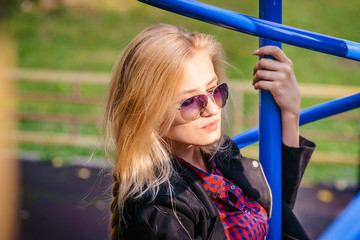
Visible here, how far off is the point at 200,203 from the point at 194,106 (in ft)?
0.70

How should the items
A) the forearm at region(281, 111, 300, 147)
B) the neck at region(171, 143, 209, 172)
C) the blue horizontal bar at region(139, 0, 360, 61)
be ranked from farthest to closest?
1. the neck at region(171, 143, 209, 172)
2. the forearm at region(281, 111, 300, 147)
3. the blue horizontal bar at region(139, 0, 360, 61)

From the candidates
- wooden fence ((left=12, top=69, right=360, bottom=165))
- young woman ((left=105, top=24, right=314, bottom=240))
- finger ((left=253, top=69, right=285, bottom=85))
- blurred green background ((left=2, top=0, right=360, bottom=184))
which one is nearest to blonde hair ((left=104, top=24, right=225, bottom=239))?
young woman ((left=105, top=24, right=314, bottom=240))

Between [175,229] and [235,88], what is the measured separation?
4263 mm

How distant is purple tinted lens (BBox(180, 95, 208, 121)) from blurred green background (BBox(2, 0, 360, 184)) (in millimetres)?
4513

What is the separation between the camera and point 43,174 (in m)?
4.90

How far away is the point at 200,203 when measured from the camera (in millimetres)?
1146

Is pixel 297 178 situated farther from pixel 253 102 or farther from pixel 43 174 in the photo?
pixel 253 102

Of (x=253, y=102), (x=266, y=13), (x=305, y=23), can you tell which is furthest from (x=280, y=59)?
(x=305, y=23)

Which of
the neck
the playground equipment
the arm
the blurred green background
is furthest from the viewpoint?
the blurred green background

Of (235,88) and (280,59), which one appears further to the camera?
(235,88)

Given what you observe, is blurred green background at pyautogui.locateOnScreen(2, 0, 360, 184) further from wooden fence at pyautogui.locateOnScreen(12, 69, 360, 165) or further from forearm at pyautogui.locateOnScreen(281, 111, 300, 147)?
forearm at pyautogui.locateOnScreen(281, 111, 300, 147)

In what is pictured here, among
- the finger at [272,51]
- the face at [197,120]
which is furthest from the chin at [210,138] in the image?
the finger at [272,51]

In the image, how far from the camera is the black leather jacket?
1.09m

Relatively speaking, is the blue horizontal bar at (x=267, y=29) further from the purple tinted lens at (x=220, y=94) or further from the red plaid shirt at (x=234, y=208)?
the red plaid shirt at (x=234, y=208)
